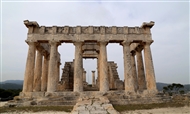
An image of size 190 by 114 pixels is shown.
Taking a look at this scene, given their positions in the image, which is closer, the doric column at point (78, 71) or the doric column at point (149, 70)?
the doric column at point (78, 71)

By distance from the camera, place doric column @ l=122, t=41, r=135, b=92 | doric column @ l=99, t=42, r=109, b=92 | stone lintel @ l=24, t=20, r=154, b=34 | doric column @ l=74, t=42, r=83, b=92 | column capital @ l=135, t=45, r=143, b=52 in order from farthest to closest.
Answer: column capital @ l=135, t=45, r=143, b=52 → stone lintel @ l=24, t=20, r=154, b=34 → doric column @ l=122, t=41, r=135, b=92 → doric column @ l=99, t=42, r=109, b=92 → doric column @ l=74, t=42, r=83, b=92

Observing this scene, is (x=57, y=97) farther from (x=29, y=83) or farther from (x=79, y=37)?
(x=79, y=37)

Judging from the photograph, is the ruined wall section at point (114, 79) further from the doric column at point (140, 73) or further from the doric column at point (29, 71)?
the doric column at point (29, 71)

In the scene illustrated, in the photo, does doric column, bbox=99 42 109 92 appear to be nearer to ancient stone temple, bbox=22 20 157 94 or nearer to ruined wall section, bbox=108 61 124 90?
ancient stone temple, bbox=22 20 157 94

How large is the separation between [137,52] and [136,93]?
8050 millimetres

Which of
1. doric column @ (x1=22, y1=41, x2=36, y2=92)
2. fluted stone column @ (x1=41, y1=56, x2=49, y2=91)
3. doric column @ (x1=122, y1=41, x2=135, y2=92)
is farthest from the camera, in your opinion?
fluted stone column @ (x1=41, y1=56, x2=49, y2=91)

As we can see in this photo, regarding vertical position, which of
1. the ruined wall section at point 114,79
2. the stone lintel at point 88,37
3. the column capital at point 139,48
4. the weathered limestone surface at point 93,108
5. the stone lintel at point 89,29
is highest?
the stone lintel at point 89,29

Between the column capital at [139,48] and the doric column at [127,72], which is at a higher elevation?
the column capital at [139,48]

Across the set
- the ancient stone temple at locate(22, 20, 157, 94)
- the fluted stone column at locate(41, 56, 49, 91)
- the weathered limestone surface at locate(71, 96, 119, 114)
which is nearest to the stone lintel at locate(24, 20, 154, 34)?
the ancient stone temple at locate(22, 20, 157, 94)

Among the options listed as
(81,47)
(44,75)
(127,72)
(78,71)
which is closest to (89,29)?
(81,47)

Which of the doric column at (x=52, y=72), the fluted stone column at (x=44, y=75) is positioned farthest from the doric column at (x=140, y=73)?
the fluted stone column at (x=44, y=75)

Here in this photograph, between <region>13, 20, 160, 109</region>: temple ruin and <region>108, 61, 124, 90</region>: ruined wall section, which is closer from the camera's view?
<region>13, 20, 160, 109</region>: temple ruin

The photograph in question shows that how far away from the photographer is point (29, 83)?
61.5 feet

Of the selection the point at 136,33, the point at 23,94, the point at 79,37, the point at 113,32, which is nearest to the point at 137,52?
the point at 136,33
